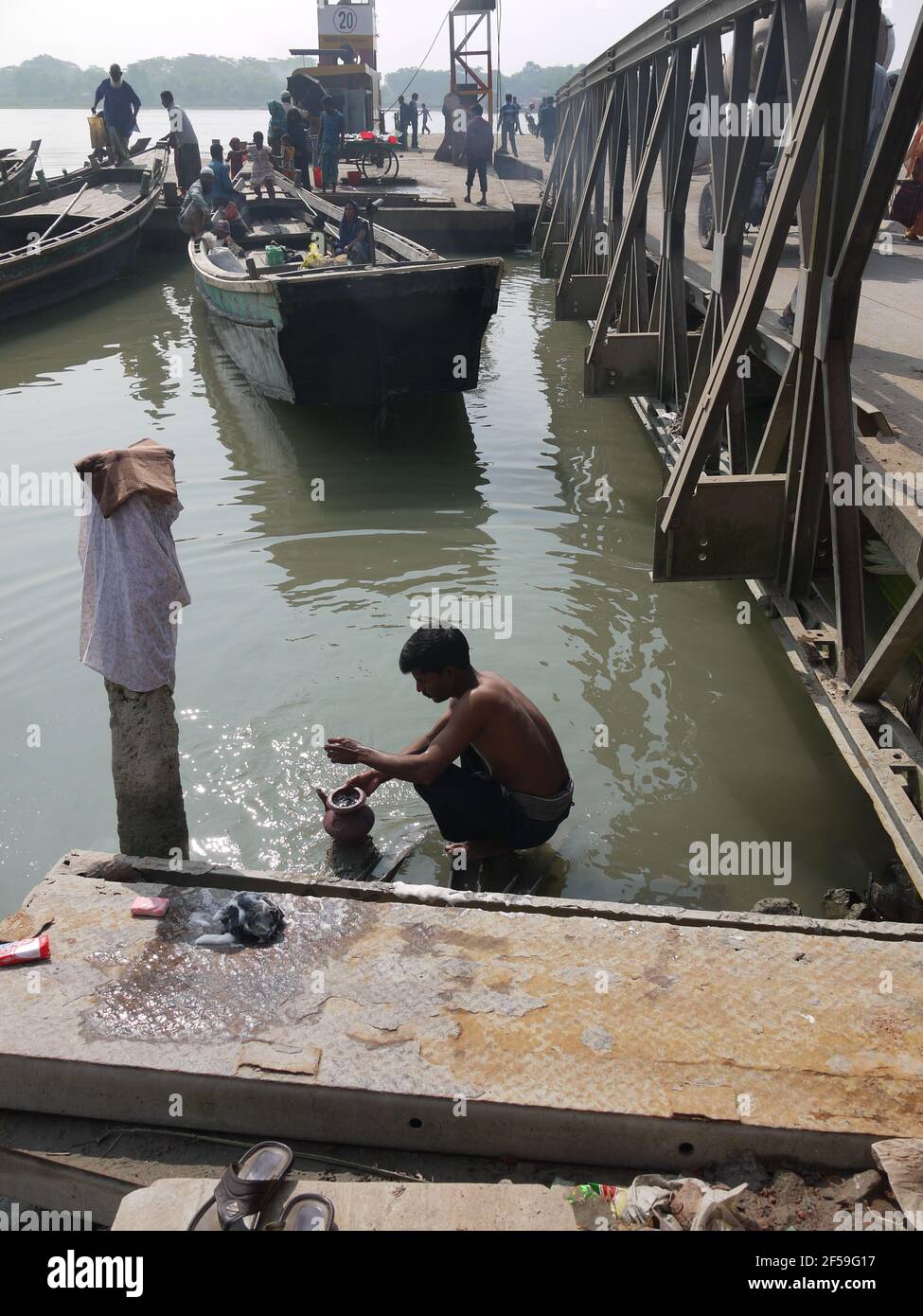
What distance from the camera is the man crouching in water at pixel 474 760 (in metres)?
3.78

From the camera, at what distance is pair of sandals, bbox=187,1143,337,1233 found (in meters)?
2.27

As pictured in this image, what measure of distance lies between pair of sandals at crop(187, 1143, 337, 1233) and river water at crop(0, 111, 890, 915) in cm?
206

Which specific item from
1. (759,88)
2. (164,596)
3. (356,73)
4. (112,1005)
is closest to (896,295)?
(759,88)

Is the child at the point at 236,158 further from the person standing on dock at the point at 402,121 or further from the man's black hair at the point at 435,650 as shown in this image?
the man's black hair at the point at 435,650

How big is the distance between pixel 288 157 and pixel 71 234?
6.36m

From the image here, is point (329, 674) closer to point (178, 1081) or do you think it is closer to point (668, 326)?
point (178, 1081)

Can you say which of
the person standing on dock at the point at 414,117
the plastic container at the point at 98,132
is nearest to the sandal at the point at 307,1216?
the plastic container at the point at 98,132

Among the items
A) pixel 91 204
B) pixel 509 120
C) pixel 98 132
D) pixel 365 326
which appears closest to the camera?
pixel 365 326

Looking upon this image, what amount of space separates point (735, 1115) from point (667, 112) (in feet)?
24.2

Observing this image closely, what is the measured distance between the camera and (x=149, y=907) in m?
3.22

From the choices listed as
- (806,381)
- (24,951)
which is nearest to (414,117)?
(806,381)

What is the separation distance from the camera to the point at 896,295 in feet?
26.6

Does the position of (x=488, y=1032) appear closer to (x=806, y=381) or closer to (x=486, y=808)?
(x=486, y=808)

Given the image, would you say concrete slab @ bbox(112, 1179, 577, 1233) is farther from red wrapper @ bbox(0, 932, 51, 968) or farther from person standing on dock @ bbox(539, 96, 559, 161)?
person standing on dock @ bbox(539, 96, 559, 161)
